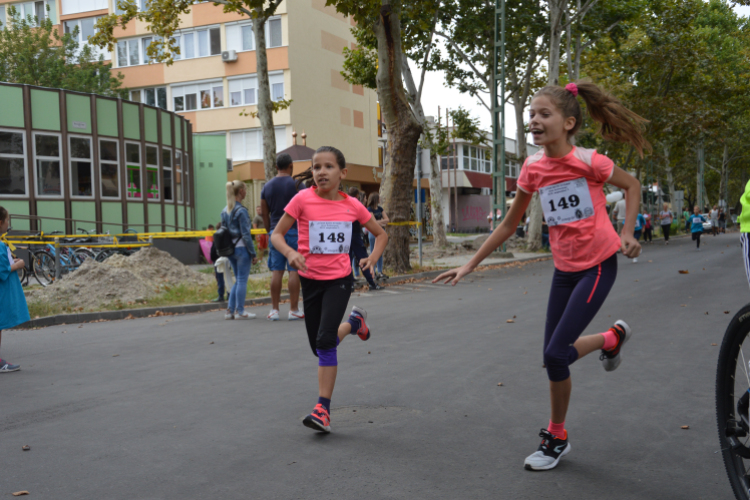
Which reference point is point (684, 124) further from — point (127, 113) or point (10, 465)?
point (10, 465)

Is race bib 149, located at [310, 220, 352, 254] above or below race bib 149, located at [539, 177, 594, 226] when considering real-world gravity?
below

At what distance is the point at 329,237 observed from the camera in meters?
4.91

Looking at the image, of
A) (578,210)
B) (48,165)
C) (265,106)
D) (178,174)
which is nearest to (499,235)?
(578,210)

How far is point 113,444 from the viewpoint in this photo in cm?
442

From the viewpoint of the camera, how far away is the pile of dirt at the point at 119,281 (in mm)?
12617

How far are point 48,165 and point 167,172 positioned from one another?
5.07 m

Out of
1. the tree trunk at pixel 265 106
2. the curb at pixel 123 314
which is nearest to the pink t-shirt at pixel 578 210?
the curb at pixel 123 314

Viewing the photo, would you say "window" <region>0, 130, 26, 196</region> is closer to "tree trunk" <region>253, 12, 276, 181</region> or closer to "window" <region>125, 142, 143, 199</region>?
"window" <region>125, 142, 143, 199</region>

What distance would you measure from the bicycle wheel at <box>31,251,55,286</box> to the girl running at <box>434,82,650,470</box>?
49.5 ft

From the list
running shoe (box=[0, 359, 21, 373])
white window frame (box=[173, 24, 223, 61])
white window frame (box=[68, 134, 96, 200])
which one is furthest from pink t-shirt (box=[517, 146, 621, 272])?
white window frame (box=[173, 24, 223, 61])

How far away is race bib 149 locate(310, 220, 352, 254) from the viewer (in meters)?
4.89

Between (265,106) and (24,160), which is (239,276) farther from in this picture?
(24,160)

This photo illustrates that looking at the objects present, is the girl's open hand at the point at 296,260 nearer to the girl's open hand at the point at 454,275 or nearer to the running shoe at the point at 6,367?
the girl's open hand at the point at 454,275

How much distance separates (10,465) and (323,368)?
73.4 inches
